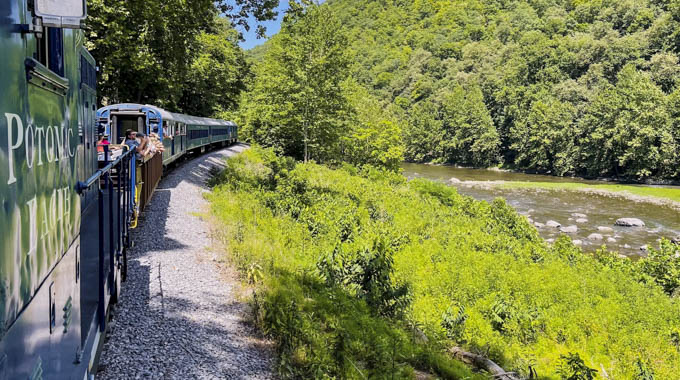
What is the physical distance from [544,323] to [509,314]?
2.91 ft

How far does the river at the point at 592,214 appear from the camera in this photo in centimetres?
2558

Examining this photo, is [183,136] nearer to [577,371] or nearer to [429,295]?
[429,295]

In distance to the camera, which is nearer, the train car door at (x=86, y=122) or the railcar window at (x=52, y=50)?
the railcar window at (x=52, y=50)

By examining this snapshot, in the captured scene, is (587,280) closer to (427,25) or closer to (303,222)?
(303,222)

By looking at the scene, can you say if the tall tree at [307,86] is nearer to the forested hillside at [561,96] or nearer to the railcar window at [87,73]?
the forested hillside at [561,96]

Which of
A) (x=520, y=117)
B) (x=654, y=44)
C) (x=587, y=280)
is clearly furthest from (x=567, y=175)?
(x=587, y=280)

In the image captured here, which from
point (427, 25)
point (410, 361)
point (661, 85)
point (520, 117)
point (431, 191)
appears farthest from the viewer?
point (427, 25)

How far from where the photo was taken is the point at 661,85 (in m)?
57.7

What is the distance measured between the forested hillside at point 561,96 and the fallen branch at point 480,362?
2445cm

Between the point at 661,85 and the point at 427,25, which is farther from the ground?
the point at 427,25

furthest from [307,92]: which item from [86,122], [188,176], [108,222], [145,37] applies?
[86,122]

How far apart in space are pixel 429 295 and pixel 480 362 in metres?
3.62

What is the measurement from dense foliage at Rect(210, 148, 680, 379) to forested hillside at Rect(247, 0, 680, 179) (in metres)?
17.8

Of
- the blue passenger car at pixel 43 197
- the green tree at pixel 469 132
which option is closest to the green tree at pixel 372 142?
the blue passenger car at pixel 43 197
